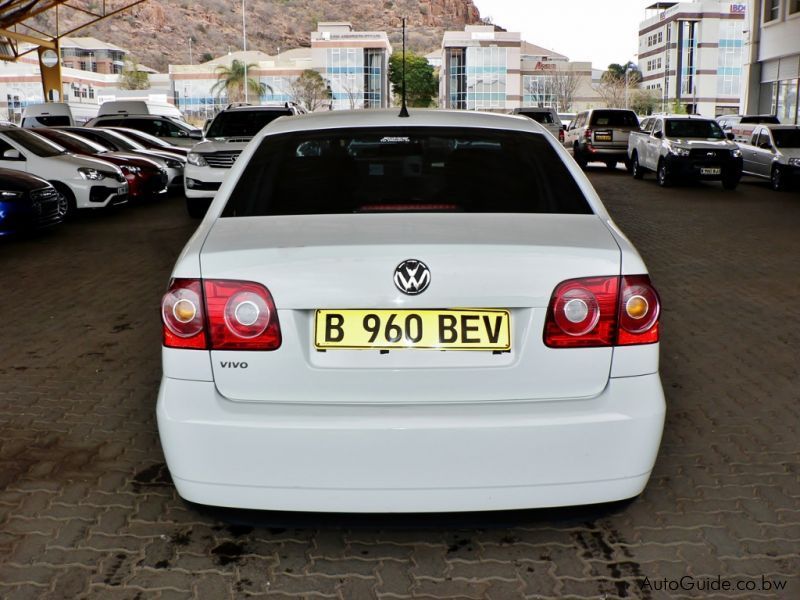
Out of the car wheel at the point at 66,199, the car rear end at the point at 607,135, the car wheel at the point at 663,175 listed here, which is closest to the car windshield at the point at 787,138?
the car wheel at the point at 663,175

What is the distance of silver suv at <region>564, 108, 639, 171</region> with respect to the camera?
2606cm

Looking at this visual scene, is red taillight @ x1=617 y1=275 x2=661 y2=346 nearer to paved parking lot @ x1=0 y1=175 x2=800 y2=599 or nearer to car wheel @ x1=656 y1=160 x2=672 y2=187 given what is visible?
paved parking lot @ x1=0 y1=175 x2=800 y2=599

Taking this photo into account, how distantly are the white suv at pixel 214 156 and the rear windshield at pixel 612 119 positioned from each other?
13537mm

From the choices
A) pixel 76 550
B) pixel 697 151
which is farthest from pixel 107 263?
pixel 697 151

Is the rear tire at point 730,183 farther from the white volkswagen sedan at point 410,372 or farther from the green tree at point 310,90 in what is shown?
the green tree at point 310,90

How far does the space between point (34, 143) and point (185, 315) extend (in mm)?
12782

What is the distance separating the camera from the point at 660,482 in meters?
3.84

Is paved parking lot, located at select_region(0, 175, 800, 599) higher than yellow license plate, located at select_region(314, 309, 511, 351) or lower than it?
lower

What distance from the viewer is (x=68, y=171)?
45.0 ft

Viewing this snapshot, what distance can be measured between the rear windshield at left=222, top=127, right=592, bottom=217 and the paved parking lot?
118 cm

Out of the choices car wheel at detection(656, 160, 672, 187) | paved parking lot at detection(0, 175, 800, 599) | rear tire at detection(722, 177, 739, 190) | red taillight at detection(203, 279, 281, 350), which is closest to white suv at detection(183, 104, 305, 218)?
paved parking lot at detection(0, 175, 800, 599)

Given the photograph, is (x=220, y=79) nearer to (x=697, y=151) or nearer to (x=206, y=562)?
(x=697, y=151)

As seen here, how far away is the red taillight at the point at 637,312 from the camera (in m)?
2.83

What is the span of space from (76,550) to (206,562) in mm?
487
